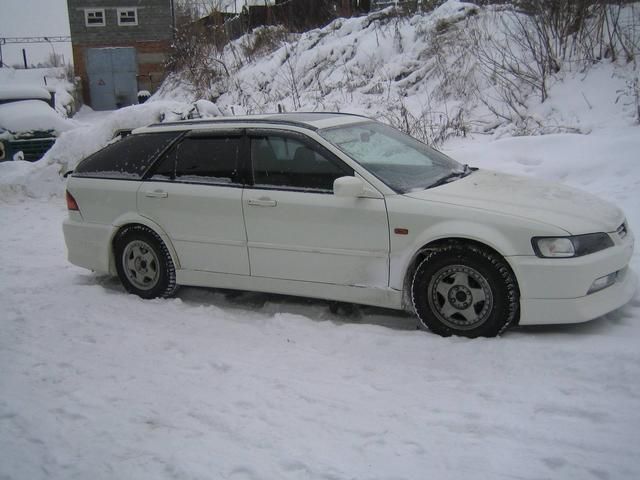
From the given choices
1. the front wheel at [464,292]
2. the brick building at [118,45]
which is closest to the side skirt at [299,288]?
the front wheel at [464,292]

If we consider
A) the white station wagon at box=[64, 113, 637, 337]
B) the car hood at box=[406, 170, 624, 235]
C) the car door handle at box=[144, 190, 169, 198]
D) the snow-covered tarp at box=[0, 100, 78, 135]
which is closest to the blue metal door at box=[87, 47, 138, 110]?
the snow-covered tarp at box=[0, 100, 78, 135]

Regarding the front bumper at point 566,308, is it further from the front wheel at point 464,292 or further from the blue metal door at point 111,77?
the blue metal door at point 111,77

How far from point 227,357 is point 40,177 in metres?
8.15

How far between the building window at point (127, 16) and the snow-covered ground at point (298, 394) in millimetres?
31316

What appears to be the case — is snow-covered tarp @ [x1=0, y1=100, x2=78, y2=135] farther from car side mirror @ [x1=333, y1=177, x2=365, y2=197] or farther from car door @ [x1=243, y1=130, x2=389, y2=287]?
car side mirror @ [x1=333, y1=177, x2=365, y2=197]

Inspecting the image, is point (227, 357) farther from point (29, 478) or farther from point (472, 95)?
point (472, 95)

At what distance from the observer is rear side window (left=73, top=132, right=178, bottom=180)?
18.6 ft

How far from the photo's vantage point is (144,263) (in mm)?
5680

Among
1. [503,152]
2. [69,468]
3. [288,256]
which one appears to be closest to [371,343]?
[288,256]

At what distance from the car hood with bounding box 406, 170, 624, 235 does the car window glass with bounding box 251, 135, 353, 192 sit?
2.18 feet

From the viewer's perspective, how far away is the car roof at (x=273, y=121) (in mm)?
5137

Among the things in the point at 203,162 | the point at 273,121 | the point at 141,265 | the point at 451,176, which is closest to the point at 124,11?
the point at 141,265

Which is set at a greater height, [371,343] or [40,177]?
[40,177]

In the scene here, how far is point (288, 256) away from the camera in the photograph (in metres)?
4.90
